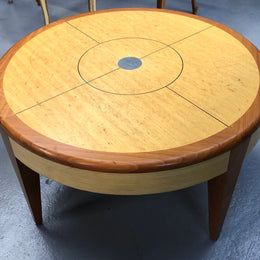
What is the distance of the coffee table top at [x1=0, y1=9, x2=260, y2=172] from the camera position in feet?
3.04

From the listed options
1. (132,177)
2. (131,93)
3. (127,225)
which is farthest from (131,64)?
(127,225)

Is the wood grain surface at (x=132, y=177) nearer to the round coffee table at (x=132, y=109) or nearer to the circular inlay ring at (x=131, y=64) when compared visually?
the round coffee table at (x=132, y=109)

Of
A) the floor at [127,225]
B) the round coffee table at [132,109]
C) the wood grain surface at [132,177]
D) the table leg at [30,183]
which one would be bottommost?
the floor at [127,225]

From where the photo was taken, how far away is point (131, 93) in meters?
1.14

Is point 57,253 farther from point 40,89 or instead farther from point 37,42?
point 37,42

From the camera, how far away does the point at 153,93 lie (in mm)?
1137

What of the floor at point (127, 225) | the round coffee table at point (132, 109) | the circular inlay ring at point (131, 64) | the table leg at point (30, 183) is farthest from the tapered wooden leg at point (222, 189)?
the table leg at point (30, 183)

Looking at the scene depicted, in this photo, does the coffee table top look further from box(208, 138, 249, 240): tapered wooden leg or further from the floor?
the floor

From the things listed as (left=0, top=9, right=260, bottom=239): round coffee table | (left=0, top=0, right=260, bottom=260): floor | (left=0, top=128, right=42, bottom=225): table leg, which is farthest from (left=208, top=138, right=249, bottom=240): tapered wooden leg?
(left=0, top=128, right=42, bottom=225): table leg

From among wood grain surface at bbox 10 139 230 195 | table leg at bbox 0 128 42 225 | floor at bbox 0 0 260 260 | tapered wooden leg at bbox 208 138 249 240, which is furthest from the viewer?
floor at bbox 0 0 260 260

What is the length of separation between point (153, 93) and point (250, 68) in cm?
41

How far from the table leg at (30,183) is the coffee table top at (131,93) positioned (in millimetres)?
198

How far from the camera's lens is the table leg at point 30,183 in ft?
3.78

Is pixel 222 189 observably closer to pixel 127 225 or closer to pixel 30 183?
pixel 127 225
